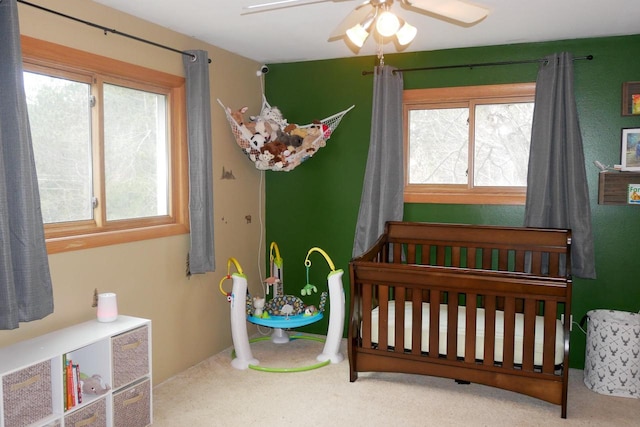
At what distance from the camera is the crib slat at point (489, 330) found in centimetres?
293

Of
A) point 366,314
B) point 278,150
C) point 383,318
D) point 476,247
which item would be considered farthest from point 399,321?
point 278,150

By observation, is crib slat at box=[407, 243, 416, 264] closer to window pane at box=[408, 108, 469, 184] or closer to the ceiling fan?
window pane at box=[408, 108, 469, 184]

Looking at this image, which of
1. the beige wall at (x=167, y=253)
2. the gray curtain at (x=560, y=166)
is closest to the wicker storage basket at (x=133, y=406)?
the beige wall at (x=167, y=253)

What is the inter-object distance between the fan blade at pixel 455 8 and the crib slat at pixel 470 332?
5.07ft

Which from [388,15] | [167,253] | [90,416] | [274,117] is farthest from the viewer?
[274,117]

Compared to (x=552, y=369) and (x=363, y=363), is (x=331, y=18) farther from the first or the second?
(x=552, y=369)

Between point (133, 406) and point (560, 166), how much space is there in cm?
288

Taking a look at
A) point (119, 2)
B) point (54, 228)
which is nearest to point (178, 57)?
point (119, 2)

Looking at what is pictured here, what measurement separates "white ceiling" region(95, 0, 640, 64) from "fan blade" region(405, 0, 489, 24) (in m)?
0.76

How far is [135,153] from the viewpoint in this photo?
3.21 meters

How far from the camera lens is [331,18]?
2.99m

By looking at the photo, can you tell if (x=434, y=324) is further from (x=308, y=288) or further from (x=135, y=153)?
(x=135, y=153)

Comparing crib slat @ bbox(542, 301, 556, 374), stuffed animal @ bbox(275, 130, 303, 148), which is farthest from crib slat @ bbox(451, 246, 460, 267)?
stuffed animal @ bbox(275, 130, 303, 148)

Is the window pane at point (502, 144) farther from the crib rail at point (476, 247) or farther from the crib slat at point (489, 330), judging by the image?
the crib slat at point (489, 330)
